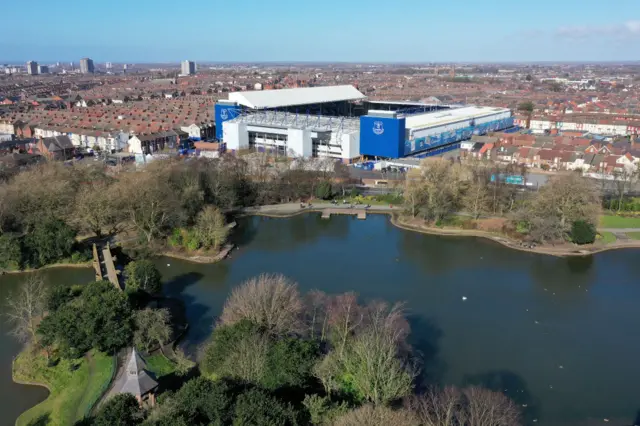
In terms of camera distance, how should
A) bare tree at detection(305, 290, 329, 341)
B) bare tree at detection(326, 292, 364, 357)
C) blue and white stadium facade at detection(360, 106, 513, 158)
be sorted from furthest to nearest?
blue and white stadium facade at detection(360, 106, 513, 158)
bare tree at detection(305, 290, 329, 341)
bare tree at detection(326, 292, 364, 357)

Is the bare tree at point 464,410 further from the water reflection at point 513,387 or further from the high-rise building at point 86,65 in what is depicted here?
the high-rise building at point 86,65

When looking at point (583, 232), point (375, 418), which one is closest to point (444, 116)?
point (583, 232)

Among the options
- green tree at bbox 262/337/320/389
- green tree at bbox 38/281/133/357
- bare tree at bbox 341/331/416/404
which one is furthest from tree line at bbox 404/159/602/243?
green tree at bbox 38/281/133/357

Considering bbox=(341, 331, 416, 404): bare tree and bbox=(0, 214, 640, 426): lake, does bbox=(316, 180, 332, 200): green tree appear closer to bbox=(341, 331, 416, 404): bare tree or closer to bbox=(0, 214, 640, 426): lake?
bbox=(0, 214, 640, 426): lake

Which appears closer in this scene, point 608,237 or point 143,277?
point 143,277

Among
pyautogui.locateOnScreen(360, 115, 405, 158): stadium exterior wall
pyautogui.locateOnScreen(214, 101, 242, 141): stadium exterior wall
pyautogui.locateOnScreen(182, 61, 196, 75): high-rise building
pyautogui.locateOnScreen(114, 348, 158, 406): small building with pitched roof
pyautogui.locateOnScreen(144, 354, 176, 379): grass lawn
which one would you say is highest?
pyautogui.locateOnScreen(182, 61, 196, 75): high-rise building

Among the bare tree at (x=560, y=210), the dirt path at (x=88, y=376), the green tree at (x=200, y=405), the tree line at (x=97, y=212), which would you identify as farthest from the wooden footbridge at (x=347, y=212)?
the green tree at (x=200, y=405)

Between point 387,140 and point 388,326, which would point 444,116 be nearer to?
point 387,140
